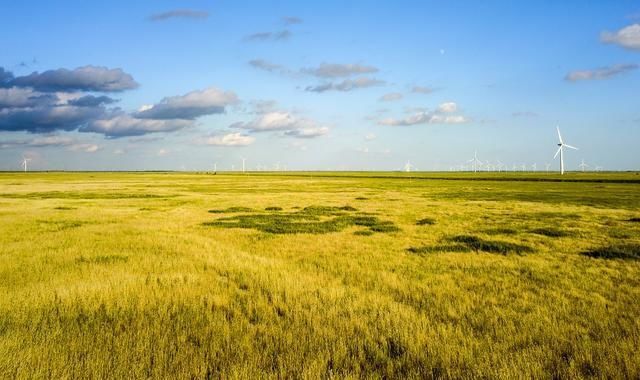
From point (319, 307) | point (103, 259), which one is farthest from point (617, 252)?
point (103, 259)

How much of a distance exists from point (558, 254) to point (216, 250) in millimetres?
14361

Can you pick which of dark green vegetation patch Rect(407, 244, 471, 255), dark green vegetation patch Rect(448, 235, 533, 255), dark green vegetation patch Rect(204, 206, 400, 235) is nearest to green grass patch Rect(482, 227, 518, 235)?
dark green vegetation patch Rect(448, 235, 533, 255)

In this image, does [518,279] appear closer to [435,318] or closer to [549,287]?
[549,287]

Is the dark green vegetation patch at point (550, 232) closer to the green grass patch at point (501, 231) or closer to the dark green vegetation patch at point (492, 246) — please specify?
the green grass patch at point (501, 231)

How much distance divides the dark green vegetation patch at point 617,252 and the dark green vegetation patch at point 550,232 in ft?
11.3

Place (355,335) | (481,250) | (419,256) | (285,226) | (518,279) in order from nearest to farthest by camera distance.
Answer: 1. (355,335)
2. (518,279)
3. (419,256)
4. (481,250)
5. (285,226)

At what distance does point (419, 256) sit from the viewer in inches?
639

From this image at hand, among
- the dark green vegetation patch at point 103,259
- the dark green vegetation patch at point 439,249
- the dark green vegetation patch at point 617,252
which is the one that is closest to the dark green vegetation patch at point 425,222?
the dark green vegetation patch at point 439,249

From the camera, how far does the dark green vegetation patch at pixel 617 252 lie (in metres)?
15.6

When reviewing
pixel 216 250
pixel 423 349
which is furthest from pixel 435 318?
pixel 216 250

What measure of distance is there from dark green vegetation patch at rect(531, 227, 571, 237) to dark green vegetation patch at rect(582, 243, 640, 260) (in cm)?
344

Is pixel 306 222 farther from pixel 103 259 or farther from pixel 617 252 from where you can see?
pixel 617 252

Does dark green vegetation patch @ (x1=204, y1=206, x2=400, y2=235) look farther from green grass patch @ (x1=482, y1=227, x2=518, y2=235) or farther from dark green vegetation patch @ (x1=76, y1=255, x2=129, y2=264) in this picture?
dark green vegetation patch @ (x1=76, y1=255, x2=129, y2=264)

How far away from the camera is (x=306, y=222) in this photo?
2780 cm
